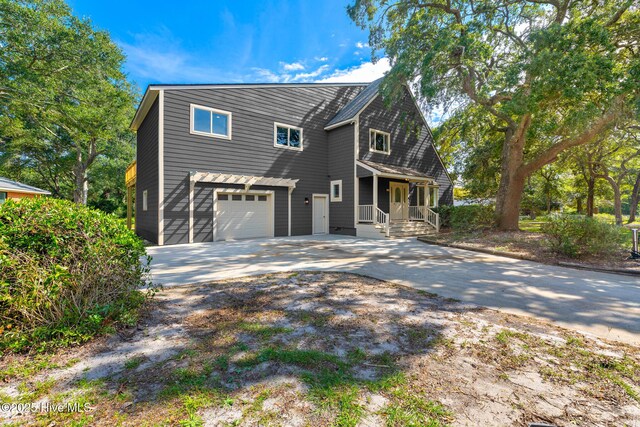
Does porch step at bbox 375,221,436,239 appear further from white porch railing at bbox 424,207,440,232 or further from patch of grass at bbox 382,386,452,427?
patch of grass at bbox 382,386,452,427

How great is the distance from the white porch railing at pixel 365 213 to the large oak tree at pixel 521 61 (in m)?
5.24

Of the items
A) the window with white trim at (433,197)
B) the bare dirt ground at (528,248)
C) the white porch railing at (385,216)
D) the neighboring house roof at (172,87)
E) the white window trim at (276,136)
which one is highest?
the neighboring house roof at (172,87)

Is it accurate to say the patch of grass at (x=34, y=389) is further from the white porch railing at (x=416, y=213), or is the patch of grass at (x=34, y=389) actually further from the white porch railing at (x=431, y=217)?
the white porch railing at (x=416, y=213)

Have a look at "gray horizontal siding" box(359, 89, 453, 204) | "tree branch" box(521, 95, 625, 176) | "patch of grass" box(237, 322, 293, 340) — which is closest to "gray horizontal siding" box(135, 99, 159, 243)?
"patch of grass" box(237, 322, 293, 340)

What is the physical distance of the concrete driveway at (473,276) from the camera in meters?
3.66

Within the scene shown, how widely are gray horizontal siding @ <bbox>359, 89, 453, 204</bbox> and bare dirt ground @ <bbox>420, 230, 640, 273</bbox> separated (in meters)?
5.87

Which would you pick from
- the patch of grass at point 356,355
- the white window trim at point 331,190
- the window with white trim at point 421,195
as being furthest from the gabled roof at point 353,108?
the patch of grass at point 356,355

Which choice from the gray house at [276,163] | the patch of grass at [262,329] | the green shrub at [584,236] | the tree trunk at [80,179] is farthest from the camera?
the tree trunk at [80,179]

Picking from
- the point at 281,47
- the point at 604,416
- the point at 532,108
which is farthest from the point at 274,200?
the point at 604,416

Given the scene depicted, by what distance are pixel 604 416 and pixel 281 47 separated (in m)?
17.3

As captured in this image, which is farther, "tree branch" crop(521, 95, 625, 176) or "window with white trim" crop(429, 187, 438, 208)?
"window with white trim" crop(429, 187, 438, 208)

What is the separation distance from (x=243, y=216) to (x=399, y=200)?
8.70 meters

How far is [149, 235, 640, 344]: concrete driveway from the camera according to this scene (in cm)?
366

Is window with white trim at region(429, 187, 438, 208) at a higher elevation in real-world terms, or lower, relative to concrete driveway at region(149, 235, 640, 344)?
higher
